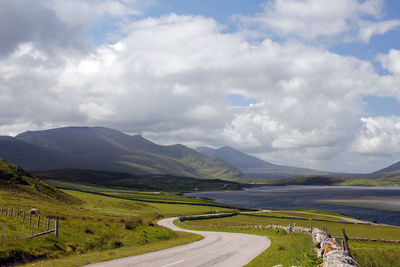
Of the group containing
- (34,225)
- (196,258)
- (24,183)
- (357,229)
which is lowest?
(357,229)

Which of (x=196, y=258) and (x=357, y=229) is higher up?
(x=196, y=258)

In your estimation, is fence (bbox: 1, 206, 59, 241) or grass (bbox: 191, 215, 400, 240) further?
grass (bbox: 191, 215, 400, 240)

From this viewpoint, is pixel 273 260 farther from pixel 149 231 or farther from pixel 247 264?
pixel 149 231

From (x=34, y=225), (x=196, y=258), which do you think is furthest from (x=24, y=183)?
(x=196, y=258)

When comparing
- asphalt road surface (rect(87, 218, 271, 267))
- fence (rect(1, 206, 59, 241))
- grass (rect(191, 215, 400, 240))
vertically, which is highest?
fence (rect(1, 206, 59, 241))

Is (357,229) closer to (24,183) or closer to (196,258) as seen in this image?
(196,258)

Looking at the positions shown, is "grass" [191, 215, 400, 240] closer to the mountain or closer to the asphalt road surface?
the asphalt road surface

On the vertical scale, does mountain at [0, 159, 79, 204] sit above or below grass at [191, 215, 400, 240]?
above

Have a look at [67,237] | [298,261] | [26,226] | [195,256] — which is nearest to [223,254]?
[195,256]

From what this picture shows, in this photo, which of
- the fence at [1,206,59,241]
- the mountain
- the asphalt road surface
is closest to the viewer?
the asphalt road surface

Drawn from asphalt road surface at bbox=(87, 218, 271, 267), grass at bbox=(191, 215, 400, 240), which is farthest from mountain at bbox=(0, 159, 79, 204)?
asphalt road surface at bbox=(87, 218, 271, 267)

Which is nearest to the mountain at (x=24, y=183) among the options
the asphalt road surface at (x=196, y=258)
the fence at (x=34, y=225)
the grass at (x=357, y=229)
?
the grass at (x=357, y=229)

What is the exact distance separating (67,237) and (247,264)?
19311 mm

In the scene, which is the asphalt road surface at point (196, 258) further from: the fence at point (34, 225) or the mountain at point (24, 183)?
the mountain at point (24, 183)
